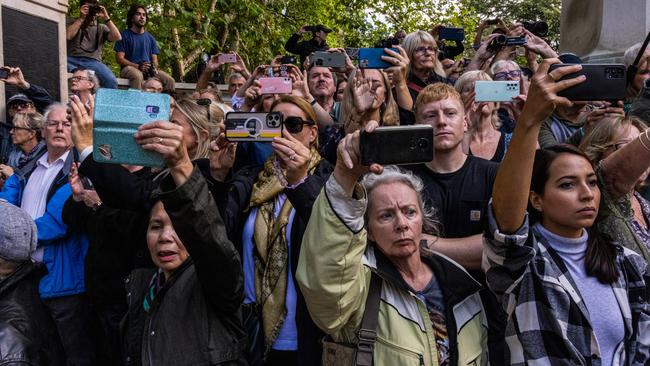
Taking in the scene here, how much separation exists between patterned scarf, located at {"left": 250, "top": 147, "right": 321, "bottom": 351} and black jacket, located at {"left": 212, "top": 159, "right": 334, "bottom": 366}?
55mm

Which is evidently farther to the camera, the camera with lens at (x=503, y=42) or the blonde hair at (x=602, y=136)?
the camera with lens at (x=503, y=42)

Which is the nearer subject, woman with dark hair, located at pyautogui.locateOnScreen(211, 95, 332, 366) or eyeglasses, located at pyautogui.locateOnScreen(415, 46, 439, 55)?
woman with dark hair, located at pyautogui.locateOnScreen(211, 95, 332, 366)

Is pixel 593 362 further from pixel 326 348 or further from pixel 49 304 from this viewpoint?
pixel 49 304

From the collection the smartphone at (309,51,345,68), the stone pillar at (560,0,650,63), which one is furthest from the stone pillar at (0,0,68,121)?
the stone pillar at (560,0,650,63)

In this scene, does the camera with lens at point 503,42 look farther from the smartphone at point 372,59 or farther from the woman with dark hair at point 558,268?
the woman with dark hair at point 558,268

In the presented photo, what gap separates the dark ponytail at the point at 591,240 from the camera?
278 centimetres

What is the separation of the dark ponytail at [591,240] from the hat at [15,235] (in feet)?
6.95

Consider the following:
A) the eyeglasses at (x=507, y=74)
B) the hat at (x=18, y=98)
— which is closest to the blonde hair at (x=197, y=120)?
the eyeglasses at (x=507, y=74)

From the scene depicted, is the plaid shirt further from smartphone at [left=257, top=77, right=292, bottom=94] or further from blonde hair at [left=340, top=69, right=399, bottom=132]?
smartphone at [left=257, top=77, right=292, bottom=94]

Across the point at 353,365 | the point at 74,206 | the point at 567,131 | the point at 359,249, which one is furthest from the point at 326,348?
the point at 567,131

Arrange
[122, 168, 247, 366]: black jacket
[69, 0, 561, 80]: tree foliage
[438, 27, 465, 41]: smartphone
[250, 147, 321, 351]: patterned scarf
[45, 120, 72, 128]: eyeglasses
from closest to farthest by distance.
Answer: [122, 168, 247, 366]: black jacket, [250, 147, 321, 351]: patterned scarf, [45, 120, 72, 128]: eyeglasses, [438, 27, 465, 41]: smartphone, [69, 0, 561, 80]: tree foliage

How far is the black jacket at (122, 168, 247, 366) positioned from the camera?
2689 mm

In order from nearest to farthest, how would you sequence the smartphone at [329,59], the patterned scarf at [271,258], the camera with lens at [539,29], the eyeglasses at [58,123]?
the patterned scarf at [271,258] < the eyeglasses at [58,123] < the smartphone at [329,59] < the camera with lens at [539,29]

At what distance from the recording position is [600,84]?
2510 mm
